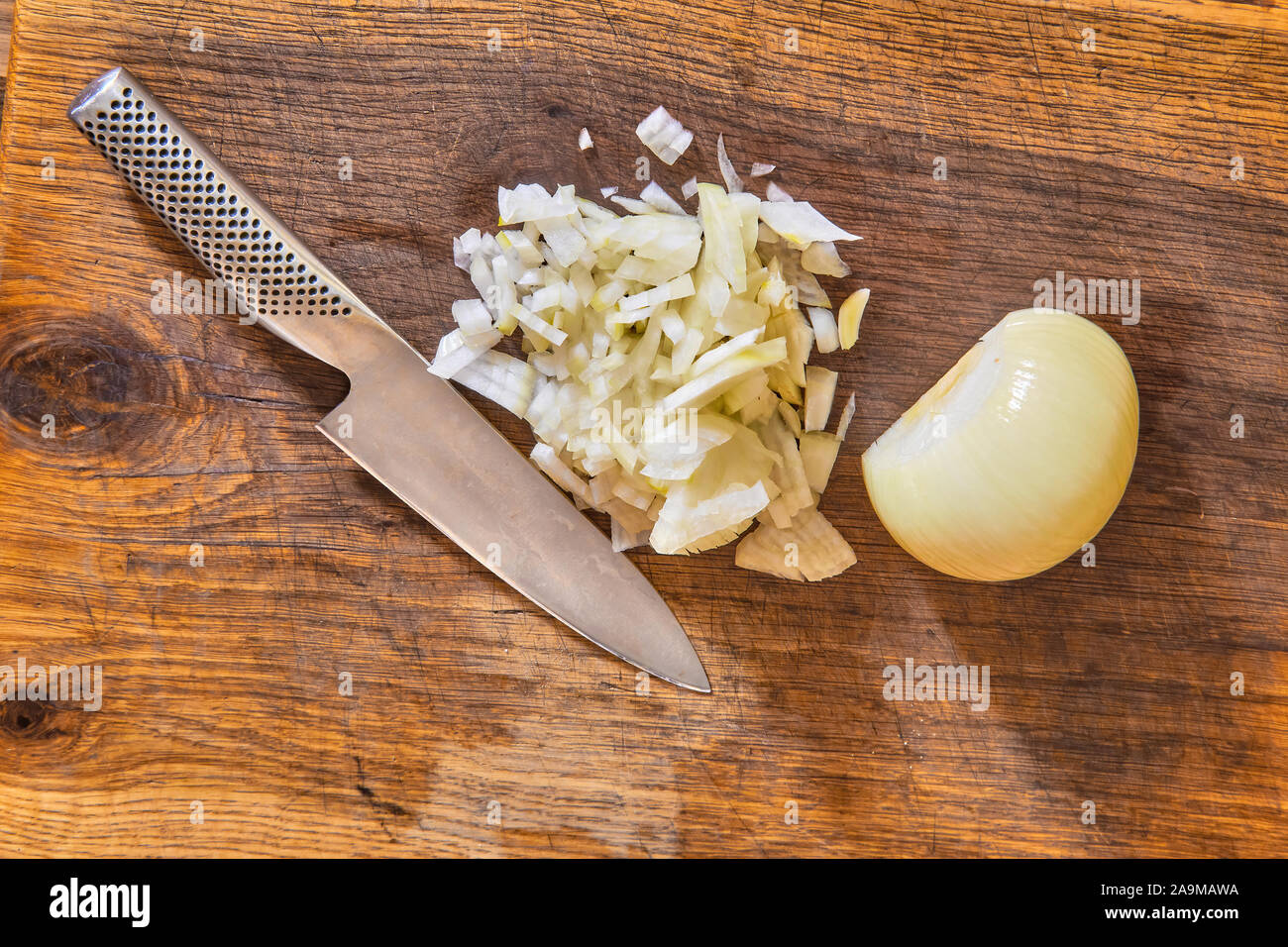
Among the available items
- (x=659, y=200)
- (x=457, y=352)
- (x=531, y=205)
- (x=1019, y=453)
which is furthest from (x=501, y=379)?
(x=1019, y=453)

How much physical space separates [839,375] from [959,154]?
1.37ft

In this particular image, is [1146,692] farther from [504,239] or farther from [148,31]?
[148,31]

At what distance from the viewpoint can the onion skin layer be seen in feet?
4.00

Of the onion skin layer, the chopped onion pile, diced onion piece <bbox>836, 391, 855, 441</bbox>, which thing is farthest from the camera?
diced onion piece <bbox>836, 391, 855, 441</bbox>

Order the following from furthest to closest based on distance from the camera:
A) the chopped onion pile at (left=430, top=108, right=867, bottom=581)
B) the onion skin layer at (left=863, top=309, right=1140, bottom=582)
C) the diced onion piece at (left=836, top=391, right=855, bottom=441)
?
the diced onion piece at (left=836, top=391, right=855, bottom=441)
the chopped onion pile at (left=430, top=108, right=867, bottom=581)
the onion skin layer at (left=863, top=309, right=1140, bottom=582)

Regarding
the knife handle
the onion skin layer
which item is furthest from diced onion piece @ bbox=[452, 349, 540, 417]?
the onion skin layer

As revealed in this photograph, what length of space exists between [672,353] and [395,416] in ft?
1.49

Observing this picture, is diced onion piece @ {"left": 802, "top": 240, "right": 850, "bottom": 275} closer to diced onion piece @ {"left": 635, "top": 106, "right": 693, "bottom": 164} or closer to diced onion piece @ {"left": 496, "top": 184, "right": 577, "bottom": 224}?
diced onion piece @ {"left": 635, "top": 106, "right": 693, "bottom": 164}

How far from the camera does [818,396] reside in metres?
1.42

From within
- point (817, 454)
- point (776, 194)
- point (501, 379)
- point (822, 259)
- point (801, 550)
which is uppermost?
point (776, 194)

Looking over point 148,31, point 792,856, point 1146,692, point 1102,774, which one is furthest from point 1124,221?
point 148,31

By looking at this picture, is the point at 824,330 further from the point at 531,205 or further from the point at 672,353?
the point at 531,205


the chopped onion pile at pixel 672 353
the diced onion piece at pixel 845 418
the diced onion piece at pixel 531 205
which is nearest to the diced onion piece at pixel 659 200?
the chopped onion pile at pixel 672 353

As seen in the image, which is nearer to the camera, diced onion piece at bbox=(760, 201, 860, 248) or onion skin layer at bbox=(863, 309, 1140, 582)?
onion skin layer at bbox=(863, 309, 1140, 582)
